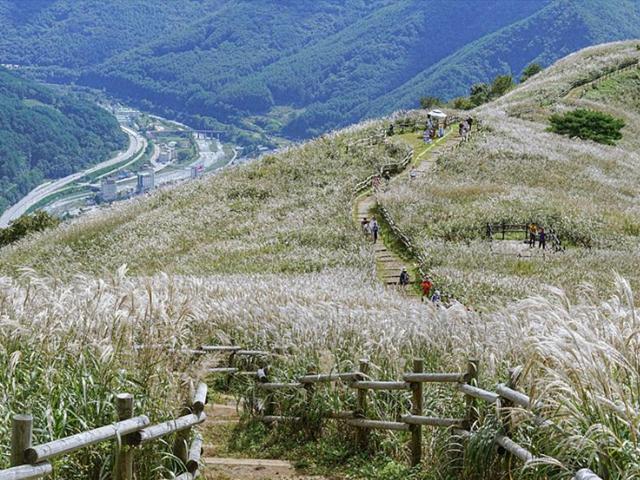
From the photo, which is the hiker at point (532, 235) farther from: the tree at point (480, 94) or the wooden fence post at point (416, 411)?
the tree at point (480, 94)

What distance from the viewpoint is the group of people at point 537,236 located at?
2817 centimetres

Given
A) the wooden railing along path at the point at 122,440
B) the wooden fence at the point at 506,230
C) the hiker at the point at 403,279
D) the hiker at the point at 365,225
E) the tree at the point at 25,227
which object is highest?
the tree at the point at 25,227

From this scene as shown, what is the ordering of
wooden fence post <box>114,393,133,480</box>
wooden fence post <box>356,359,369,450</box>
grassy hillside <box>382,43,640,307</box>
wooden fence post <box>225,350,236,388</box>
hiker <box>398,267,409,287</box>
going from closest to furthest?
wooden fence post <box>114,393,133,480</box> → wooden fence post <box>356,359,369,450</box> → wooden fence post <box>225,350,236,388</box> → grassy hillside <box>382,43,640,307</box> → hiker <box>398,267,409,287</box>

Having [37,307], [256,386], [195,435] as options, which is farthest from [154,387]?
[256,386]

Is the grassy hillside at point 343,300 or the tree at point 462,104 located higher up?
the tree at point 462,104

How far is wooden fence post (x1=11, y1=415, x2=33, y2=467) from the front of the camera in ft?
16.1

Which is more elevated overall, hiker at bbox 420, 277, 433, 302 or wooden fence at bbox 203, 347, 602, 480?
hiker at bbox 420, 277, 433, 302

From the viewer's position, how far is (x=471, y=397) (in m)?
7.78

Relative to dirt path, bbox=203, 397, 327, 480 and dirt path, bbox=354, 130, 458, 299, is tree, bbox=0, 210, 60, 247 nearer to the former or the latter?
dirt path, bbox=354, 130, 458, 299

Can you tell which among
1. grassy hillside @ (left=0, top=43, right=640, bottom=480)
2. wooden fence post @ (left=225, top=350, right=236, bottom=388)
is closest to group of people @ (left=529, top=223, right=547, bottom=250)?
grassy hillside @ (left=0, top=43, right=640, bottom=480)

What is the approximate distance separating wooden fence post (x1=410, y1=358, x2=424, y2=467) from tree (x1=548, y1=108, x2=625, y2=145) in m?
47.2

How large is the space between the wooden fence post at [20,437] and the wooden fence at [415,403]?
3324mm

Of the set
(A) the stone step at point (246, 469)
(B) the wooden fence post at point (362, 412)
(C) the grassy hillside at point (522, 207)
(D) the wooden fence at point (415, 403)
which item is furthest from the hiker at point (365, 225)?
(A) the stone step at point (246, 469)

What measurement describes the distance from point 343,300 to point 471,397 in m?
9.10
